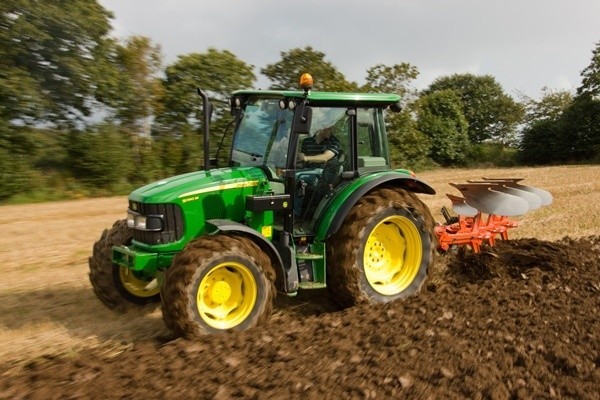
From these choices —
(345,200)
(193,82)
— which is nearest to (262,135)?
(345,200)

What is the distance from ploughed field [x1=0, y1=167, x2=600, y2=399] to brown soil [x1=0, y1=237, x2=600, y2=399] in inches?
0.4

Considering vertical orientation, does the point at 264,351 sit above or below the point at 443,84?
below

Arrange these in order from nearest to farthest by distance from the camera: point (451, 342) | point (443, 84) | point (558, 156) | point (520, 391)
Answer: point (520, 391)
point (451, 342)
point (558, 156)
point (443, 84)

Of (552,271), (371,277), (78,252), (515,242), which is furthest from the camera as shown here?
→ (78,252)

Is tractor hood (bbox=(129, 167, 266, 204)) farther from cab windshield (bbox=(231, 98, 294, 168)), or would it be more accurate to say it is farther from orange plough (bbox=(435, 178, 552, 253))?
orange plough (bbox=(435, 178, 552, 253))

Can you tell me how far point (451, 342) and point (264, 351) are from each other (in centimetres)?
133

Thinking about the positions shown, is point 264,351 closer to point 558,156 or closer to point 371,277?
point 371,277

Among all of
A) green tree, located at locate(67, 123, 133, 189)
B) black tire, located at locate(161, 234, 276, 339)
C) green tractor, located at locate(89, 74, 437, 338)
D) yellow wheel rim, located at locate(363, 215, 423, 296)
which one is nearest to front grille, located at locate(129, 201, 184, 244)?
green tractor, located at locate(89, 74, 437, 338)

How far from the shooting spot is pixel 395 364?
3932mm

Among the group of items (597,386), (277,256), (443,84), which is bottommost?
(597,386)

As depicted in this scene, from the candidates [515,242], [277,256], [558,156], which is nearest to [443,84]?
[558,156]

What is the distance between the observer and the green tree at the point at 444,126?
31750 millimetres

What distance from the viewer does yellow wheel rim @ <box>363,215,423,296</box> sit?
5430mm

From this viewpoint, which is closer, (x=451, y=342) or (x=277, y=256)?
(x=451, y=342)
